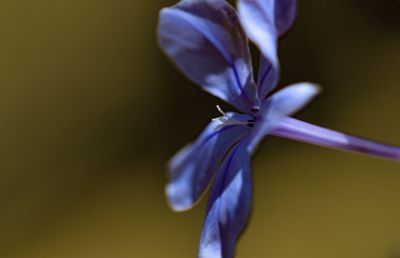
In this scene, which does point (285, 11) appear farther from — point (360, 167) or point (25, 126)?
point (25, 126)

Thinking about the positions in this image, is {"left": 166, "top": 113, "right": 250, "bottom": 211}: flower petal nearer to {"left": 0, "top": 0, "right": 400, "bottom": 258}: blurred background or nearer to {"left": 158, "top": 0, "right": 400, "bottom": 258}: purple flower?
{"left": 158, "top": 0, "right": 400, "bottom": 258}: purple flower

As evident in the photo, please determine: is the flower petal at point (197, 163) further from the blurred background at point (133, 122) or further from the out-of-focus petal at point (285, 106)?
the blurred background at point (133, 122)

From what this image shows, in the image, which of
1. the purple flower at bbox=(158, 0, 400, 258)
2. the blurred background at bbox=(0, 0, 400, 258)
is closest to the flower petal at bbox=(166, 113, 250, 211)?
the purple flower at bbox=(158, 0, 400, 258)

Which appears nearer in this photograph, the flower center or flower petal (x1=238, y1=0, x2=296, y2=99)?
flower petal (x1=238, y1=0, x2=296, y2=99)

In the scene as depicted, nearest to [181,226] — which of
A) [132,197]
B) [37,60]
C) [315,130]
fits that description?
[132,197]

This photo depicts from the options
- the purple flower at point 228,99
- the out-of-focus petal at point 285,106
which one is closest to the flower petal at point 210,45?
the purple flower at point 228,99

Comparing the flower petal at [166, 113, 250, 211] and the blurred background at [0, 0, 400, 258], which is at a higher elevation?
the flower petal at [166, 113, 250, 211]
